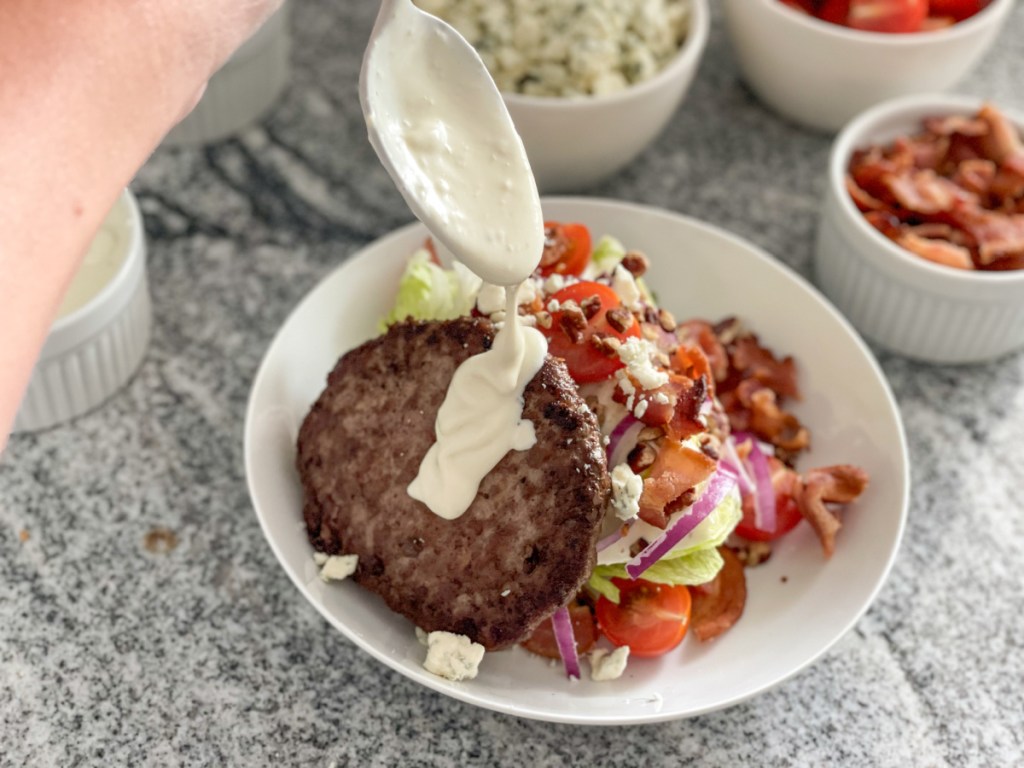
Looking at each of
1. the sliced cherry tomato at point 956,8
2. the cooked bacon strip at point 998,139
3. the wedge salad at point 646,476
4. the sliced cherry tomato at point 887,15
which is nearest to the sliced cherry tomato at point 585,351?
the wedge salad at point 646,476

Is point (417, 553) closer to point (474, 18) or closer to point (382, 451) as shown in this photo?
point (382, 451)

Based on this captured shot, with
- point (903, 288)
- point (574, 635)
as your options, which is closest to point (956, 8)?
point (903, 288)

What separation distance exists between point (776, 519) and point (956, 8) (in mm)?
1358

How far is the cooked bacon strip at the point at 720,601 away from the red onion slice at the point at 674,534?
0.16 metres

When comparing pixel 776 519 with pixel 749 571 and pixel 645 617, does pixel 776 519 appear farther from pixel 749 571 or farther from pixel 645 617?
pixel 645 617

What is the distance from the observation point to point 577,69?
2.00m

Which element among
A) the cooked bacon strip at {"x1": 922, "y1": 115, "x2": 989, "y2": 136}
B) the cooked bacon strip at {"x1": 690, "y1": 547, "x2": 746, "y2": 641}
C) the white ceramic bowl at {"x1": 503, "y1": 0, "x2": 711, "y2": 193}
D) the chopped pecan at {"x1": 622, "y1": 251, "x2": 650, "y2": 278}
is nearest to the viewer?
the cooked bacon strip at {"x1": 690, "y1": 547, "x2": 746, "y2": 641}

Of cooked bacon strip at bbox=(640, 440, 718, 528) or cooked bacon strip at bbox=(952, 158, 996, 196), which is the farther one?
cooked bacon strip at bbox=(952, 158, 996, 196)

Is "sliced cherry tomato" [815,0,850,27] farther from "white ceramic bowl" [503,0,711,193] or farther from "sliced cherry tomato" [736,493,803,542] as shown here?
"sliced cherry tomato" [736,493,803,542]

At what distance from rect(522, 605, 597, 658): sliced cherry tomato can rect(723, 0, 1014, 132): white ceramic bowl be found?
1.36 metres

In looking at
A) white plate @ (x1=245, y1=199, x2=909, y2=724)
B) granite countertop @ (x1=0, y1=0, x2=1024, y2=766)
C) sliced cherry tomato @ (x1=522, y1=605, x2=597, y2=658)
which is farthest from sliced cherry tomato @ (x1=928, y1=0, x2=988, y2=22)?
sliced cherry tomato @ (x1=522, y1=605, x2=597, y2=658)

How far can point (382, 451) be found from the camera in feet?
4.69

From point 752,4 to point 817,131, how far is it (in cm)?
37

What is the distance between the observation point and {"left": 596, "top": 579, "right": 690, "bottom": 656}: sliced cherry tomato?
144 centimetres
